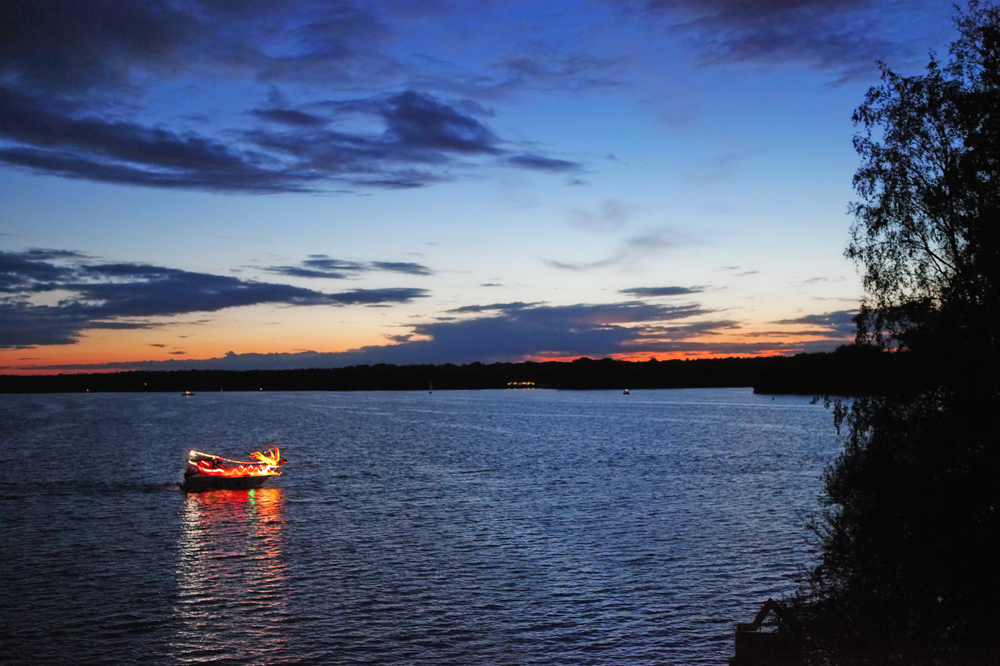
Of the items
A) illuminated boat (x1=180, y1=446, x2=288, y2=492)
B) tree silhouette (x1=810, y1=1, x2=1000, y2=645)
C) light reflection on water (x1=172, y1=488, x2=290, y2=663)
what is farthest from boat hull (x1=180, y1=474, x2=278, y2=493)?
tree silhouette (x1=810, y1=1, x2=1000, y2=645)

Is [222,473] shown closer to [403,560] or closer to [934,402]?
[403,560]

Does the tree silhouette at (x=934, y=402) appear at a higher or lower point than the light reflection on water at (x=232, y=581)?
higher

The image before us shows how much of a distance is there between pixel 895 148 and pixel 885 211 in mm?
1995

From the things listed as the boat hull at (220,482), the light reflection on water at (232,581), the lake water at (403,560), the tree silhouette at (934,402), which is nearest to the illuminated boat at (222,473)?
the boat hull at (220,482)

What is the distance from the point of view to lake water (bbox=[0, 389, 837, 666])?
92.1 ft

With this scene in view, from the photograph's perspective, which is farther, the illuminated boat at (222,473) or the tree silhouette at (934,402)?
the illuminated boat at (222,473)

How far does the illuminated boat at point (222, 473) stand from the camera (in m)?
69.9

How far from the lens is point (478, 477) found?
76438mm

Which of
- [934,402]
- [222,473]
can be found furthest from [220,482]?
[934,402]

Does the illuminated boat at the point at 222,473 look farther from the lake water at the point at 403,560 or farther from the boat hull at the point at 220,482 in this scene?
the lake water at the point at 403,560

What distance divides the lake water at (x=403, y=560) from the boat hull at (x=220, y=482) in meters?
1.14

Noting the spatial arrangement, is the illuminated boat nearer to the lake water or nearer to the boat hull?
the boat hull

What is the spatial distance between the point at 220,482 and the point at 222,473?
0.91 m

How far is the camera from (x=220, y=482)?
7069 centimetres
